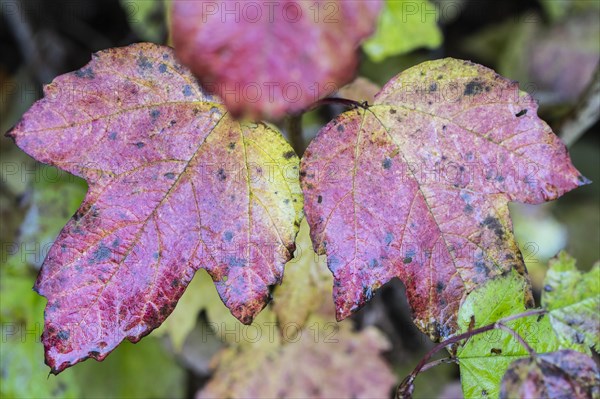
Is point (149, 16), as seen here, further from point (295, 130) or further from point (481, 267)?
point (481, 267)

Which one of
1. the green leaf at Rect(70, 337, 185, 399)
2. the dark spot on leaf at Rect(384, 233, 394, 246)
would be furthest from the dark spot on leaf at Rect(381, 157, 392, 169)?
the green leaf at Rect(70, 337, 185, 399)

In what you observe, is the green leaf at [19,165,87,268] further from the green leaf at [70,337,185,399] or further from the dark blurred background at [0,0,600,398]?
the green leaf at [70,337,185,399]

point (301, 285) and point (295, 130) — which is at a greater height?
point (295, 130)

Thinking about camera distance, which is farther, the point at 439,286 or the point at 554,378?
the point at 439,286

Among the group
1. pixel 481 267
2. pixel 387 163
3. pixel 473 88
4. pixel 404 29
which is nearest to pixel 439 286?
pixel 481 267

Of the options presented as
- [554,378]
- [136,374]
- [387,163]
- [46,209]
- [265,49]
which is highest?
[265,49]

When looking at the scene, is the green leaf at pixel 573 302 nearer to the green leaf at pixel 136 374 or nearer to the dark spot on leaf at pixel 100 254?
the dark spot on leaf at pixel 100 254
